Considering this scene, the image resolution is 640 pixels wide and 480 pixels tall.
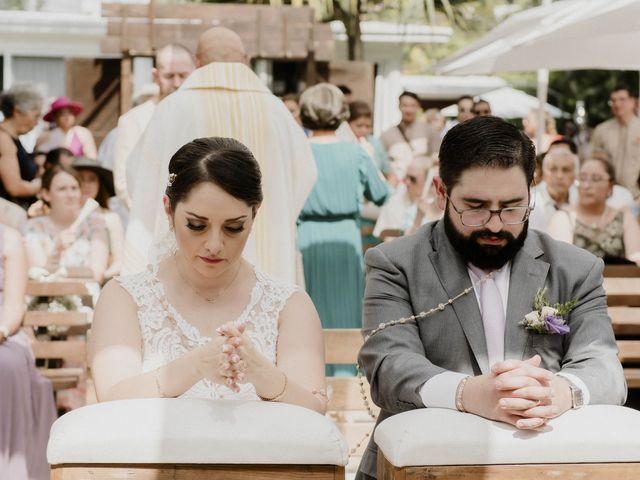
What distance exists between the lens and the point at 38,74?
18.1m


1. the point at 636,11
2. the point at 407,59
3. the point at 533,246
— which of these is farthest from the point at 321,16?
the point at 407,59

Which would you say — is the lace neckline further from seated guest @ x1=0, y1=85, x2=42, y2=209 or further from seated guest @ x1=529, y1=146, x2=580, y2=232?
seated guest @ x1=0, y1=85, x2=42, y2=209

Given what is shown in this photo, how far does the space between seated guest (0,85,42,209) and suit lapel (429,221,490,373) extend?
5950 millimetres

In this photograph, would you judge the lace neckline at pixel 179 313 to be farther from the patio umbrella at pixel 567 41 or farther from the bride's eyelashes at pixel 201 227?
the patio umbrella at pixel 567 41

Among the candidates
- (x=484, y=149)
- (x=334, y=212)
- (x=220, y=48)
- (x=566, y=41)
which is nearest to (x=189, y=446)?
(x=484, y=149)

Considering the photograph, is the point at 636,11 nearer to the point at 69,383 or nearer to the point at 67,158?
the point at 69,383

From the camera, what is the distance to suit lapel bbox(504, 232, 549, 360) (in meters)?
3.25

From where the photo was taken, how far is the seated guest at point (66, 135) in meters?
12.7

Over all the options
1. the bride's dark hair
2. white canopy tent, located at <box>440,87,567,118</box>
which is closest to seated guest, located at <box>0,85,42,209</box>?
the bride's dark hair

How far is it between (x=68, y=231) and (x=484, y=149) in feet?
17.8

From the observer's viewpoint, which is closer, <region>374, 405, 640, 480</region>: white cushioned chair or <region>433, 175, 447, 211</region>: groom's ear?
<region>374, 405, 640, 480</region>: white cushioned chair

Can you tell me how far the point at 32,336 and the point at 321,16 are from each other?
11580mm

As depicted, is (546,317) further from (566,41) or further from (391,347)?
(566,41)

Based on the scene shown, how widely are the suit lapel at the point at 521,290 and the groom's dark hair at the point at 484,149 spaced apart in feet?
0.66
